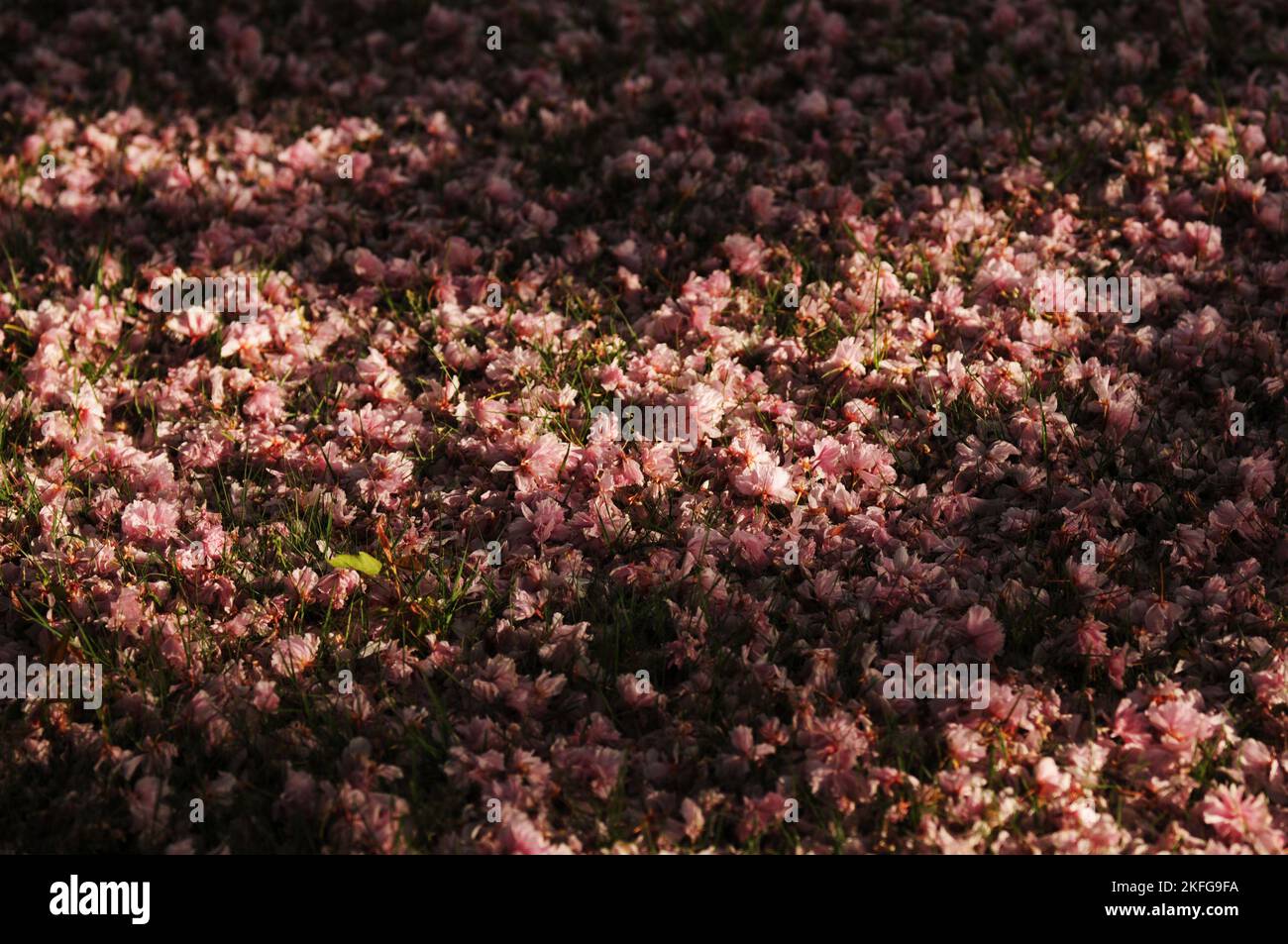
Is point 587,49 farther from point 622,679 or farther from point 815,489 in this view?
point 622,679

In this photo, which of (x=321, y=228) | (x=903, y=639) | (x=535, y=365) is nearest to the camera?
(x=903, y=639)

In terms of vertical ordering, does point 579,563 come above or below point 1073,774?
above

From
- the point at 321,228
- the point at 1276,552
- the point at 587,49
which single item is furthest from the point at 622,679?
the point at 587,49

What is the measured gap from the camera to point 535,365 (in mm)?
5902

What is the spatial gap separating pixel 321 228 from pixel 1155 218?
404 centimetres

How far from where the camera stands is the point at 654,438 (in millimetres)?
5566

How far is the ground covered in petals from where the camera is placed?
438 cm

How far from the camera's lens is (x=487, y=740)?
4.44m

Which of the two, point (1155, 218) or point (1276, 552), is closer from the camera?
point (1276, 552)

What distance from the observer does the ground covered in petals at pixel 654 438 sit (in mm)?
4375

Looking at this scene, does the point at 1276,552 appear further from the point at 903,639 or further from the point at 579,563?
the point at 579,563
